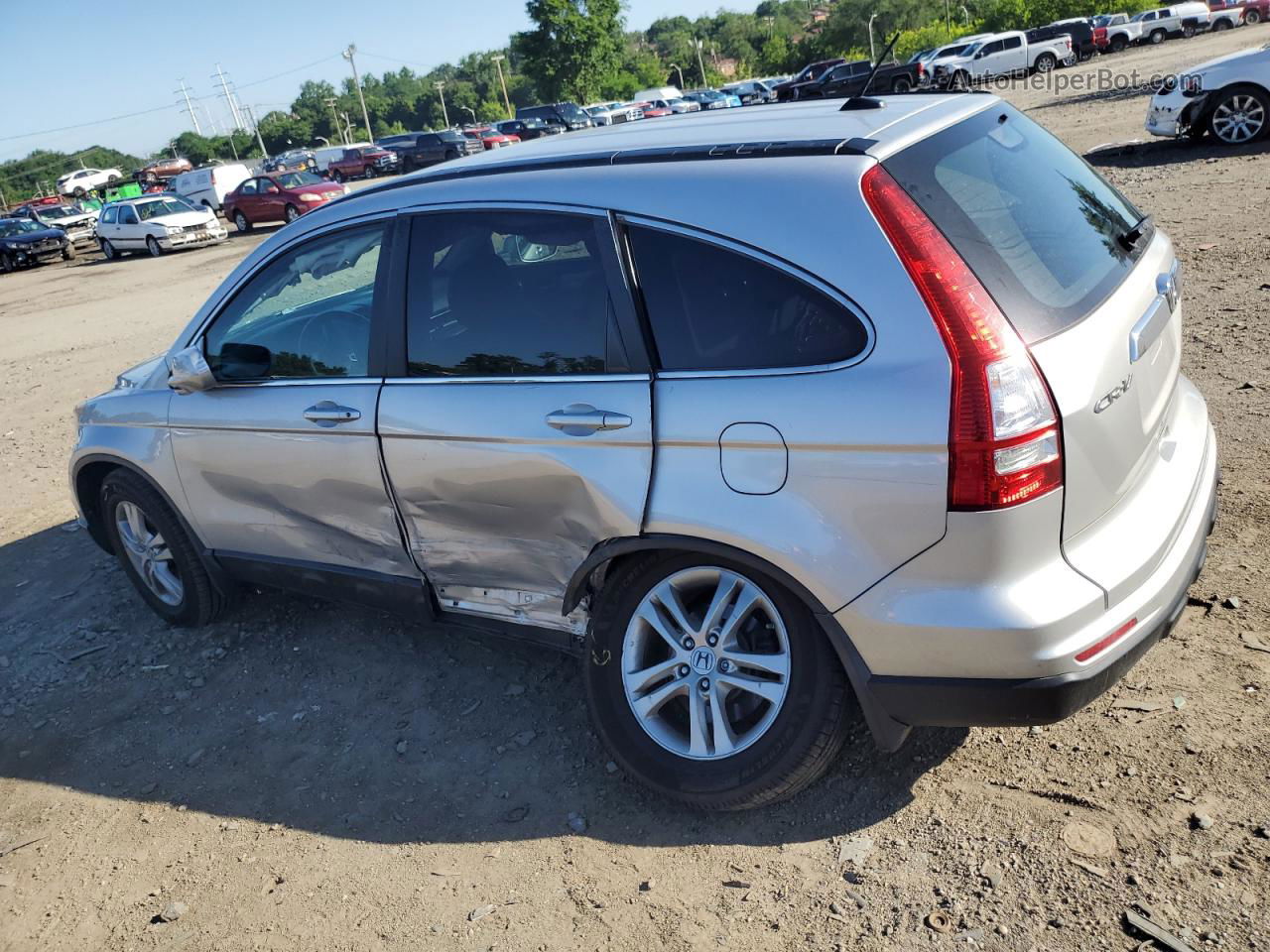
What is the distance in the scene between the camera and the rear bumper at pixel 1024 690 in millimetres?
2496

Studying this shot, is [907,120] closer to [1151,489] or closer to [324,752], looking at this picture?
[1151,489]

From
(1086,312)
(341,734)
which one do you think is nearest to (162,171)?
(341,734)

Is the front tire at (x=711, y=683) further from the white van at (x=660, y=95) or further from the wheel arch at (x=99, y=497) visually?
the white van at (x=660, y=95)

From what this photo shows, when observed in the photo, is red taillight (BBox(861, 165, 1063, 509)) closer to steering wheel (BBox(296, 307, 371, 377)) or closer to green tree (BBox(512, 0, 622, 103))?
steering wheel (BBox(296, 307, 371, 377))

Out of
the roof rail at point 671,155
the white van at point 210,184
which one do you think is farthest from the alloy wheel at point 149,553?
the white van at point 210,184

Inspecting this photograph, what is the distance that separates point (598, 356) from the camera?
3.05m

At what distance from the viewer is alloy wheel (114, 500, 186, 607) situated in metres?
4.75

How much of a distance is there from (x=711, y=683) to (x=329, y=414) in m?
1.67

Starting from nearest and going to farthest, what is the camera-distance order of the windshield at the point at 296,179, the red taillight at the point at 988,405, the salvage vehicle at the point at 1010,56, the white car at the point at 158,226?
the red taillight at the point at 988,405
the white car at the point at 158,226
the windshield at the point at 296,179
the salvage vehicle at the point at 1010,56

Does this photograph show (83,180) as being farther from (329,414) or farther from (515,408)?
(515,408)

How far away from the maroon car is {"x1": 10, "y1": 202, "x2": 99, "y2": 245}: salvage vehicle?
705 cm

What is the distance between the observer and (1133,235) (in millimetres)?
3127

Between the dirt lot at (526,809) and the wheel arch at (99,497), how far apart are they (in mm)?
364

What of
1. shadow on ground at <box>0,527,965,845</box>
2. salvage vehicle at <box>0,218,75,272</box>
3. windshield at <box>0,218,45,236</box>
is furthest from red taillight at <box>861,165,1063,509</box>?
windshield at <box>0,218,45,236</box>
